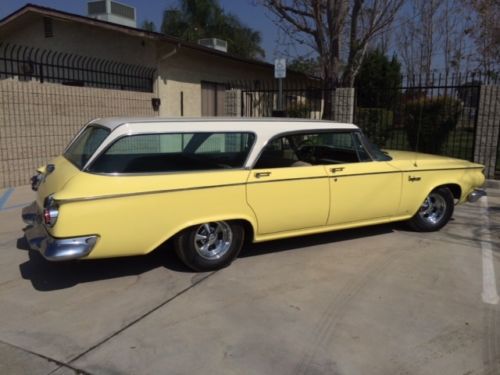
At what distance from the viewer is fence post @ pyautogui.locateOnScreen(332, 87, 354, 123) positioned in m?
10.6

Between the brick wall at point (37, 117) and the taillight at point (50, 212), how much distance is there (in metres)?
5.55

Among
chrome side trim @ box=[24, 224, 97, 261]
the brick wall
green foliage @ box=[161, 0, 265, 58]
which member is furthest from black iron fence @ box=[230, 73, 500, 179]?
green foliage @ box=[161, 0, 265, 58]

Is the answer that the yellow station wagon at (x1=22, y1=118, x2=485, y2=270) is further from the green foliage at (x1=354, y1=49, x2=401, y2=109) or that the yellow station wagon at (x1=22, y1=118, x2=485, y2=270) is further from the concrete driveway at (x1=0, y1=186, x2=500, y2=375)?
the green foliage at (x1=354, y1=49, x2=401, y2=109)

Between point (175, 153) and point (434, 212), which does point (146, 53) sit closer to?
point (175, 153)

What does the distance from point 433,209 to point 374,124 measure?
381 inches

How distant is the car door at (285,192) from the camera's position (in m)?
4.52

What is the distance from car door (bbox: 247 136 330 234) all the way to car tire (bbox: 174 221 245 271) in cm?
29

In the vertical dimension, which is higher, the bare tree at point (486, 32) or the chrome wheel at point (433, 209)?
the bare tree at point (486, 32)

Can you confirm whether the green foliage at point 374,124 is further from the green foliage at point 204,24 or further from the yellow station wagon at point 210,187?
the green foliage at point 204,24

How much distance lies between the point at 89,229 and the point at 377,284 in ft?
8.64

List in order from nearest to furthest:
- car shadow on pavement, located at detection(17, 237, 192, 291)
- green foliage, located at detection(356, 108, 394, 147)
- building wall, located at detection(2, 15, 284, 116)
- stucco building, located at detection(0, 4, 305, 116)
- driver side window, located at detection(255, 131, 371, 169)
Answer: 1. car shadow on pavement, located at detection(17, 237, 192, 291)
2. driver side window, located at detection(255, 131, 371, 169)
3. stucco building, located at detection(0, 4, 305, 116)
4. building wall, located at detection(2, 15, 284, 116)
5. green foliage, located at detection(356, 108, 394, 147)

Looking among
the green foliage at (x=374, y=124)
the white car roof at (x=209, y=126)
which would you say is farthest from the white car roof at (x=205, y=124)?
the green foliage at (x=374, y=124)

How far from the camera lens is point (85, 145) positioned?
443 cm

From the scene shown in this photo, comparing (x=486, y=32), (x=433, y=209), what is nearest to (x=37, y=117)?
(x=433, y=209)
